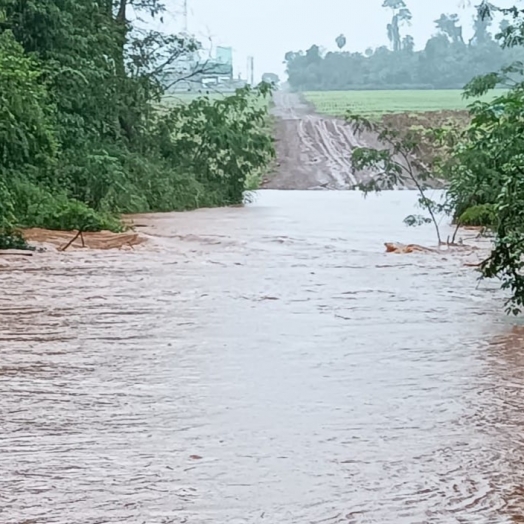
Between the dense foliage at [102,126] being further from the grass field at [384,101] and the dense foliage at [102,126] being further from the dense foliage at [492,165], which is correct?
the grass field at [384,101]

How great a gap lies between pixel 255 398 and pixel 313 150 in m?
37.3

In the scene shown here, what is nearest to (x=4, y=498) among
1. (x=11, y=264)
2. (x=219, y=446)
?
(x=219, y=446)

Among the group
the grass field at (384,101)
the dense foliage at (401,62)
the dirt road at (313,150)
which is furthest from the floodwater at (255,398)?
the dense foliage at (401,62)

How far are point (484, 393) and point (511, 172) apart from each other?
2.88 meters

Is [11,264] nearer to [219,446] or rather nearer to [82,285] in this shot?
[82,285]

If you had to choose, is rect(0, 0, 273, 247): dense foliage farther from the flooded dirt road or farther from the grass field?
the grass field

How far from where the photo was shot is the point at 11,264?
1196cm

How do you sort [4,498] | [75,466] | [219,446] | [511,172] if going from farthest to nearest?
[511,172] → [219,446] → [75,466] → [4,498]

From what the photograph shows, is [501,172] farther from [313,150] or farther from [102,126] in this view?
[313,150]

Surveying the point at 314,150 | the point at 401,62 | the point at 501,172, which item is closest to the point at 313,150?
the point at 314,150

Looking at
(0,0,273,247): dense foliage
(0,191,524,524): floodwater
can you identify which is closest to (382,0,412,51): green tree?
(0,0,273,247): dense foliage

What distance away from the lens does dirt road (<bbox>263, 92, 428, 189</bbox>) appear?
37.8 m

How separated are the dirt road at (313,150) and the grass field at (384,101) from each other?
1.05 metres

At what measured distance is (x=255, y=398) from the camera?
5.79 metres
